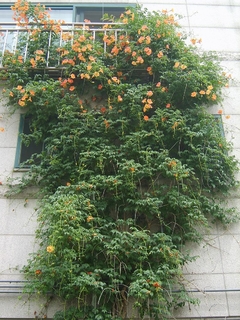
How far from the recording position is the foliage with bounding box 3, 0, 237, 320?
541 cm

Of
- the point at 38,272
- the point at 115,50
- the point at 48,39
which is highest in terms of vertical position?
the point at 48,39

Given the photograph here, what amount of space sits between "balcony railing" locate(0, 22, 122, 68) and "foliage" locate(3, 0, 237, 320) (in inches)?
1.5

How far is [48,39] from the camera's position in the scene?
307 inches

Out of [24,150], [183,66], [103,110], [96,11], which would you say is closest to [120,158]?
[103,110]

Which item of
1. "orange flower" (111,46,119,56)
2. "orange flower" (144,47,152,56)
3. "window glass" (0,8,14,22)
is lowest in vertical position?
"orange flower" (144,47,152,56)

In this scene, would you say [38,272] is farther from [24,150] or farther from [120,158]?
[24,150]

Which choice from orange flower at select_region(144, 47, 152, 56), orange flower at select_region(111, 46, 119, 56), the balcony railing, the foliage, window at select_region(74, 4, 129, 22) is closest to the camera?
the foliage

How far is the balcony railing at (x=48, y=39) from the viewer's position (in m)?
7.56

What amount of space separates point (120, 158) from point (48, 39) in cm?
309

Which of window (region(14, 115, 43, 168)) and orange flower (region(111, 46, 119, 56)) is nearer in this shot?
window (region(14, 115, 43, 168))

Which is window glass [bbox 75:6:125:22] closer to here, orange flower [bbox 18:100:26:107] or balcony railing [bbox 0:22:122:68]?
balcony railing [bbox 0:22:122:68]

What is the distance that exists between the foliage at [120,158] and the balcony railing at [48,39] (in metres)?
0.04

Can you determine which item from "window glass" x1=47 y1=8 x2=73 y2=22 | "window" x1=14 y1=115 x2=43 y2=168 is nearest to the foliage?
"window" x1=14 y1=115 x2=43 y2=168

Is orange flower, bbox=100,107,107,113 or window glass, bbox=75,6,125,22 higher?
window glass, bbox=75,6,125,22
